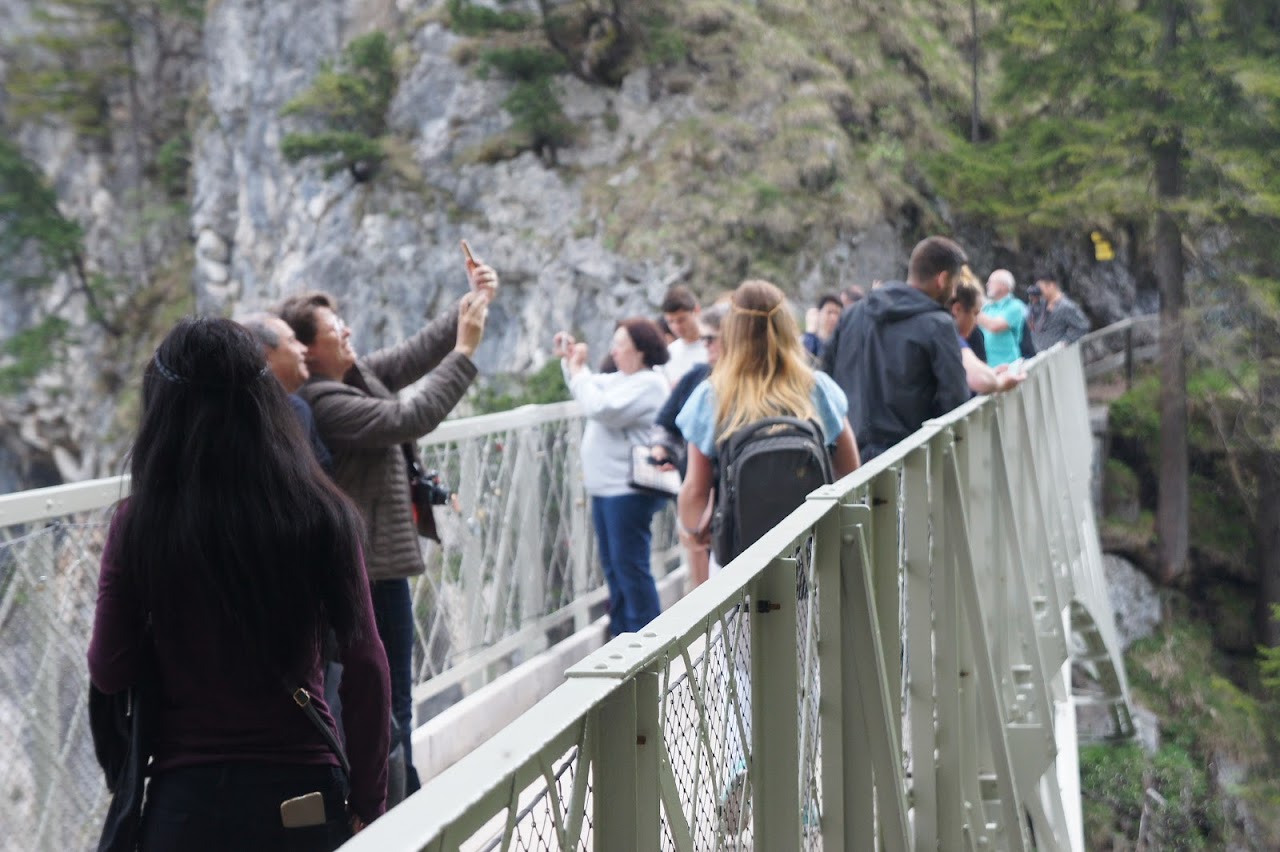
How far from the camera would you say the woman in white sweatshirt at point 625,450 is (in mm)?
5523

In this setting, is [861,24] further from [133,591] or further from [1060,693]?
[133,591]

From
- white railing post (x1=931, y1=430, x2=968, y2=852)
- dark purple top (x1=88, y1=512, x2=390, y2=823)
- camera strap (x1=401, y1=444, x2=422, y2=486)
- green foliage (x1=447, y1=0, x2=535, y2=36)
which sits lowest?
white railing post (x1=931, y1=430, x2=968, y2=852)

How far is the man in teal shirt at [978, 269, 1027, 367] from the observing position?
986 cm

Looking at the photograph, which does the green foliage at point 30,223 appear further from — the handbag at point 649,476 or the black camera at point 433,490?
the black camera at point 433,490

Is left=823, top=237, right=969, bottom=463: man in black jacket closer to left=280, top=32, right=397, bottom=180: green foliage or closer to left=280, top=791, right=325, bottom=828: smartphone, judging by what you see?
left=280, top=791, right=325, bottom=828: smartphone

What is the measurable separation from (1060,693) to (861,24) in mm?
20691

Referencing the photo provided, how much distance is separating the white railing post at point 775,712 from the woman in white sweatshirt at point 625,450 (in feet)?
11.8

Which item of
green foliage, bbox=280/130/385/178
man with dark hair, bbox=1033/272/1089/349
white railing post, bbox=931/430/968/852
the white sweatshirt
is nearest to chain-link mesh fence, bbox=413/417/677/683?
the white sweatshirt

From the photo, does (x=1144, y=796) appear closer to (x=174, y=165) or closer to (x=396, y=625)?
(x=396, y=625)

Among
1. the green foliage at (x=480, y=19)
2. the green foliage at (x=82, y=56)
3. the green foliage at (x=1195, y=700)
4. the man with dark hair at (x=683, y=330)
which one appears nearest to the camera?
the man with dark hair at (x=683, y=330)

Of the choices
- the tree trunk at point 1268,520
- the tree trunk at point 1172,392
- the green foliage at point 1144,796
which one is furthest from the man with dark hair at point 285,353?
the tree trunk at point 1268,520

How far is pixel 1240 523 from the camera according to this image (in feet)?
75.0

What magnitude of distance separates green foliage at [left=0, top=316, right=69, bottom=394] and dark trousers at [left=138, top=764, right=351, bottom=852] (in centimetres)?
3183

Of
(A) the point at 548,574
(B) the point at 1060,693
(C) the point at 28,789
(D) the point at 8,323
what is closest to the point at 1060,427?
(B) the point at 1060,693
